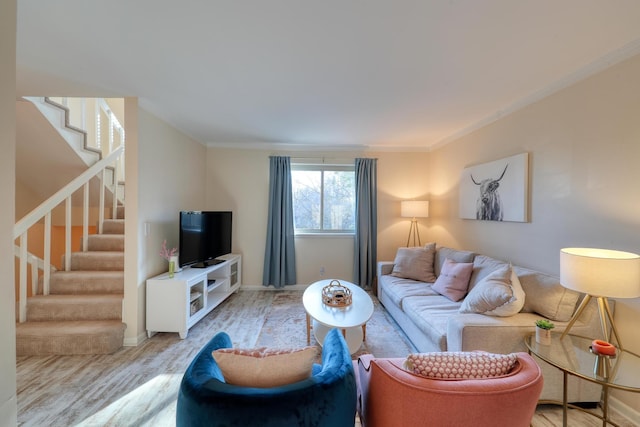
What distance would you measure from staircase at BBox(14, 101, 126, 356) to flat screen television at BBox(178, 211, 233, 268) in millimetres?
710

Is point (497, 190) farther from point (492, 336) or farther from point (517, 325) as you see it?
point (492, 336)

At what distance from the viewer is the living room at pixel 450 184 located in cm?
165

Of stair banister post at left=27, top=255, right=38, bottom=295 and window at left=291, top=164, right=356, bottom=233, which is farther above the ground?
window at left=291, top=164, right=356, bottom=233

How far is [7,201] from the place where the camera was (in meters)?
0.99

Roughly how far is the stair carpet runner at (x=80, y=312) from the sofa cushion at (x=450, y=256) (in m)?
3.53

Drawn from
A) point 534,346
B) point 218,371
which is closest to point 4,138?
point 218,371

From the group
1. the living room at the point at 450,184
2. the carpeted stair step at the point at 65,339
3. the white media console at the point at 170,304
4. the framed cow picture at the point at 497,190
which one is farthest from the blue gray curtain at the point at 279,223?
the framed cow picture at the point at 497,190

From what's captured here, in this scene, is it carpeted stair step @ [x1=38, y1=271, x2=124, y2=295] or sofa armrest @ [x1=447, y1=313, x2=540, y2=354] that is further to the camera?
carpeted stair step @ [x1=38, y1=271, x2=124, y2=295]

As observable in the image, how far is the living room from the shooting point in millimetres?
1646

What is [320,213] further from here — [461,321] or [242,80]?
[461,321]

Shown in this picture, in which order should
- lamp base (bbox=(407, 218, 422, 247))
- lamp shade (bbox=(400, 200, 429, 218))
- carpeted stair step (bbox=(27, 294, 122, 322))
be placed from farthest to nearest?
lamp base (bbox=(407, 218, 422, 247))
lamp shade (bbox=(400, 200, 429, 218))
carpeted stair step (bbox=(27, 294, 122, 322))

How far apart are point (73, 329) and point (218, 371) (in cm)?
225

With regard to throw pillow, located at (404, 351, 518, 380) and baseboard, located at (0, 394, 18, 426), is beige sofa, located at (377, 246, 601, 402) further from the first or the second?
baseboard, located at (0, 394, 18, 426)

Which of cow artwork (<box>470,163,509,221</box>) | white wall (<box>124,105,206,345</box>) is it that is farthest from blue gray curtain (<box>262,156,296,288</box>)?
cow artwork (<box>470,163,509,221</box>)
